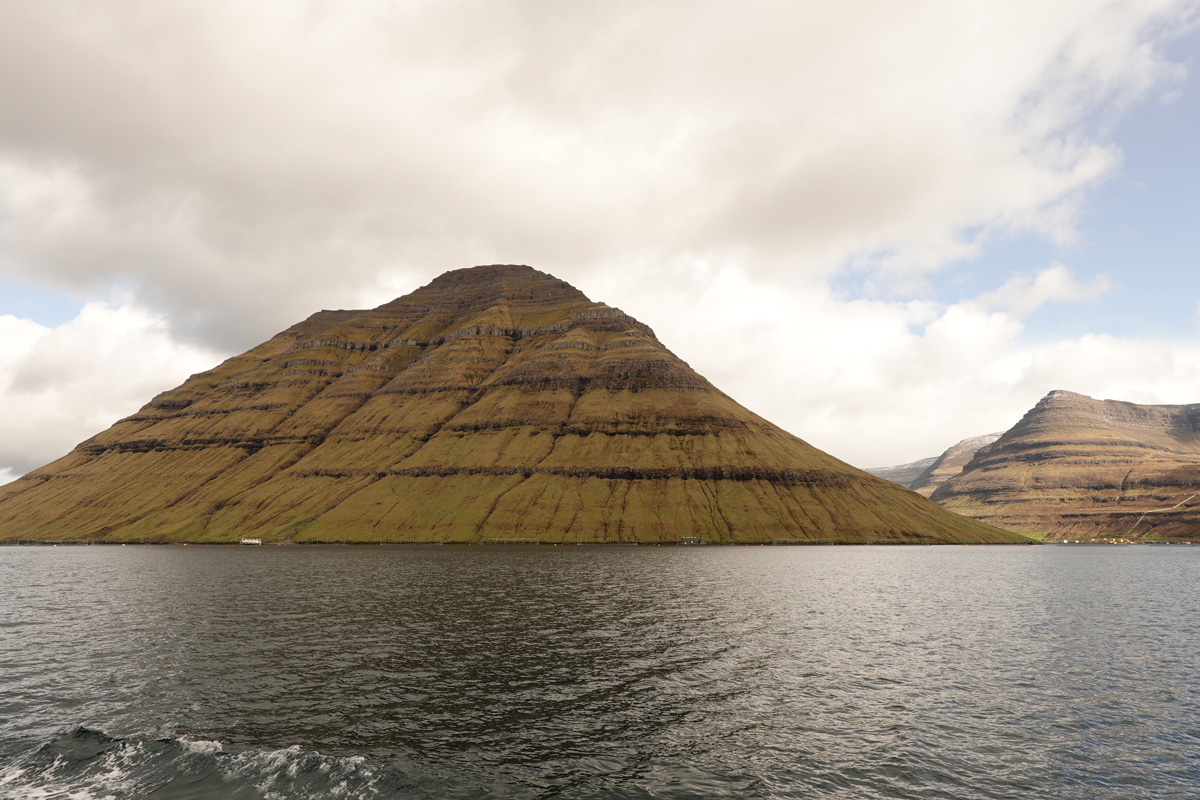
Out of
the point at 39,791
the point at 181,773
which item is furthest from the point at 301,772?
the point at 39,791

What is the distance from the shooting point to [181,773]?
32688mm

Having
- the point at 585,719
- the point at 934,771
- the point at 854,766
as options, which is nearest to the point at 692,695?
the point at 585,719

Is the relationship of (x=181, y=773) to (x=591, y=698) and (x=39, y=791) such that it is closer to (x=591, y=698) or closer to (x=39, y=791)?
(x=39, y=791)

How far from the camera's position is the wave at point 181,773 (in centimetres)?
3041

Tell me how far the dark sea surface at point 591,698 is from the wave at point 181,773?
0.52ft

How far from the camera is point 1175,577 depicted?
490 ft

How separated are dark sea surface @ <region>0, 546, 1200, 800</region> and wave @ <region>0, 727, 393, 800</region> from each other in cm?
16

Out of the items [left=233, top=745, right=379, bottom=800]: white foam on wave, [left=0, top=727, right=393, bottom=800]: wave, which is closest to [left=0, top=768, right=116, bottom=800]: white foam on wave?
[left=0, top=727, right=393, bottom=800]: wave

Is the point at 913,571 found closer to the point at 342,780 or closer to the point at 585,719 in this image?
the point at 585,719

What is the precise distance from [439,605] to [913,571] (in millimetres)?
121938

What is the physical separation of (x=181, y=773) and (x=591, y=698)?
1000 inches

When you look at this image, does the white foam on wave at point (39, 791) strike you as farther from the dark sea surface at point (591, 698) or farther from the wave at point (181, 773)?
the dark sea surface at point (591, 698)

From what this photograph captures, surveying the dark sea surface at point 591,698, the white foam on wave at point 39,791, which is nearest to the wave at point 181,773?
the white foam on wave at point 39,791

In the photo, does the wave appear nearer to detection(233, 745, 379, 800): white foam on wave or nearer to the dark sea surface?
detection(233, 745, 379, 800): white foam on wave
